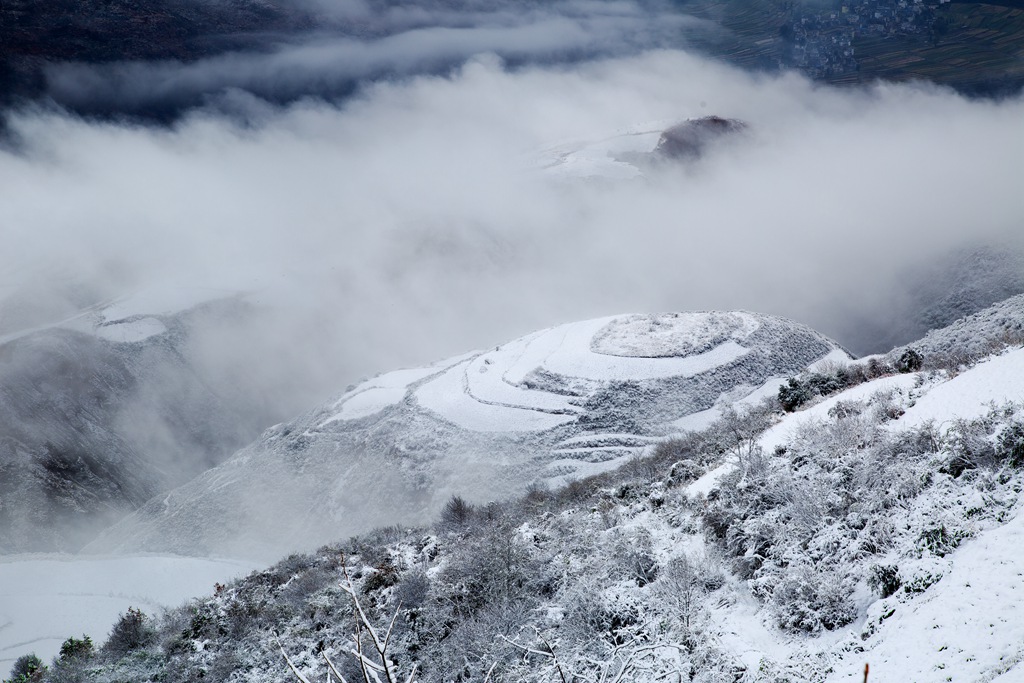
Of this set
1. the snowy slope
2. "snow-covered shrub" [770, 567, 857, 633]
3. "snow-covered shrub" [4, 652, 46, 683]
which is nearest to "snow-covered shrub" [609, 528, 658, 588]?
the snowy slope

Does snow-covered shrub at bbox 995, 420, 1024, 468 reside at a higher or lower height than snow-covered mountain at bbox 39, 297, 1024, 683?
higher

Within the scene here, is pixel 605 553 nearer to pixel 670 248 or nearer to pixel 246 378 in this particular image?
pixel 246 378

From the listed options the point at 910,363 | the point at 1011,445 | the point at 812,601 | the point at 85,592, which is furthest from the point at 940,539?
the point at 85,592

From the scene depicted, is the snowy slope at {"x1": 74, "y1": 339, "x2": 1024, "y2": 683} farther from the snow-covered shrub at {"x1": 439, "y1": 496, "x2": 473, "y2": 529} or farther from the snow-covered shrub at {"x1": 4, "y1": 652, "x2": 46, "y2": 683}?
the snow-covered shrub at {"x1": 4, "y1": 652, "x2": 46, "y2": 683}

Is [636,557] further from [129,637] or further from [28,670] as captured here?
[28,670]

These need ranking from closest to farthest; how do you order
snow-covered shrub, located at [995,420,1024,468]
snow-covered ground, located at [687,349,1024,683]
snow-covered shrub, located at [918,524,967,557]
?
snow-covered ground, located at [687,349,1024,683]
snow-covered shrub, located at [918,524,967,557]
snow-covered shrub, located at [995,420,1024,468]

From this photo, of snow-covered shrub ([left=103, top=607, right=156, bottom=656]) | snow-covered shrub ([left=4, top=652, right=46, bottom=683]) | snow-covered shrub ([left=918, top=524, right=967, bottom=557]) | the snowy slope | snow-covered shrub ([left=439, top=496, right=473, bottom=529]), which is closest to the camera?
the snowy slope
